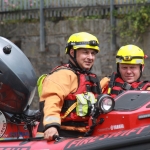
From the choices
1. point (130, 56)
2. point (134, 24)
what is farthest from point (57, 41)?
point (130, 56)

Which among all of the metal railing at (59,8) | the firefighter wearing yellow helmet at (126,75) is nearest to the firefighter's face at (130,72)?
the firefighter wearing yellow helmet at (126,75)

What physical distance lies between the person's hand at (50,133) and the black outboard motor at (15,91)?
2.19ft

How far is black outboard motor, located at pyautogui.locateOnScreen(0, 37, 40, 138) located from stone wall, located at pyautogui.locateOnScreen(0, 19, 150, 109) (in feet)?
12.9

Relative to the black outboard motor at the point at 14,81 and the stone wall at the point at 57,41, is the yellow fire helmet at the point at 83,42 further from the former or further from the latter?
the stone wall at the point at 57,41

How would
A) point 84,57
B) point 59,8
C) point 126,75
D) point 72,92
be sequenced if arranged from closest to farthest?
point 72,92
point 84,57
point 126,75
point 59,8

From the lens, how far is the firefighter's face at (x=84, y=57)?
655cm

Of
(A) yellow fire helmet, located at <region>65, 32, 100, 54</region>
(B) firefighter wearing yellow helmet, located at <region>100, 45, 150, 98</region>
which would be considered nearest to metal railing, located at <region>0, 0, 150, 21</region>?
(B) firefighter wearing yellow helmet, located at <region>100, 45, 150, 98</region>

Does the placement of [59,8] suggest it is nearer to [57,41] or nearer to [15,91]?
[57,41]

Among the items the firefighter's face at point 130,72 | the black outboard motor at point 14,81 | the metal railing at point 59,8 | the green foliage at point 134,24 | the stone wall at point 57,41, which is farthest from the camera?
the stone wall at point 57,41

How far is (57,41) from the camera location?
11109 mm

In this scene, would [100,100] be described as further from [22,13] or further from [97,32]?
[22,13]

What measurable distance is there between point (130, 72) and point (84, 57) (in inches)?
35.4

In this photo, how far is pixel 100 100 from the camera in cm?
578

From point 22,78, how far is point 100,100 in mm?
1001
